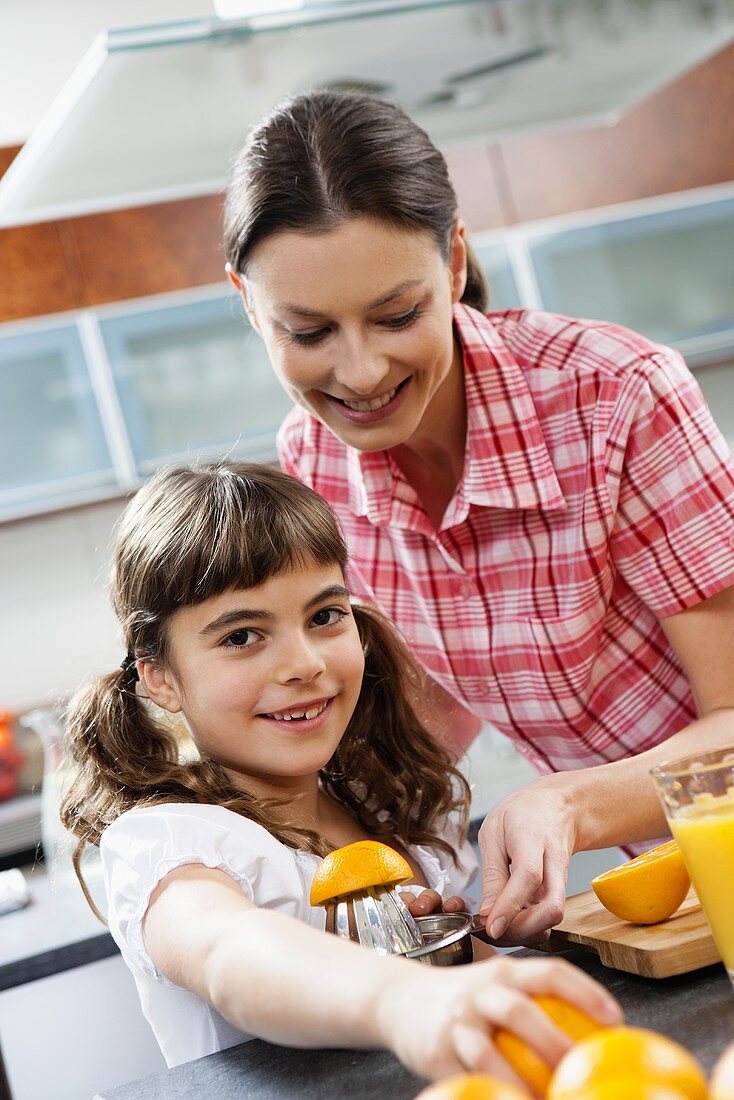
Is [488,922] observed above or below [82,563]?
below

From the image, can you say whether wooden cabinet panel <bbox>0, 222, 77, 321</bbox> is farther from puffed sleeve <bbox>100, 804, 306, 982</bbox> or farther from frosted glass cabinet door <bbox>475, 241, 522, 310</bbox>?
puffed sleeve <bbox>100, 804, 306, 982</bbox>

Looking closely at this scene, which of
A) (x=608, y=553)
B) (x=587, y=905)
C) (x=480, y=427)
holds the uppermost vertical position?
(x=480, y=427)

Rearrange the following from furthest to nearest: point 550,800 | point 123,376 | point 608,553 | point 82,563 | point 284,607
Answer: point 82,563
point 123,376
point 608,553
point 284,607
point 550,800

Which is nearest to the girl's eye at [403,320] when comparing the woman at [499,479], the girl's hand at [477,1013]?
the woman at [499,479]

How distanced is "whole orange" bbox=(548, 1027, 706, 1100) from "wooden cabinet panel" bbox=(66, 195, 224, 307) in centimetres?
269

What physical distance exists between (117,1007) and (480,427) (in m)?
0.95

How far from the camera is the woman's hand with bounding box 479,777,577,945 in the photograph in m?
0.93

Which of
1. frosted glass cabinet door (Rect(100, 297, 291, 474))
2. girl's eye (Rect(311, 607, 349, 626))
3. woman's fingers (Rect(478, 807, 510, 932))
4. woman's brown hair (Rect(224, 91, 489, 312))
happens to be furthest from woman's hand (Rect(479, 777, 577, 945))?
frosted glass cabinet door (Rect(100, 297, 291, 474))

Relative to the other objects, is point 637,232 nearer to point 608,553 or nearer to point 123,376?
point 123,376

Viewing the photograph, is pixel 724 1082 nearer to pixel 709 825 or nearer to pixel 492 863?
pixel 709 825

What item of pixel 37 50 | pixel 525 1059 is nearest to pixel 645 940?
pixel 525 1059

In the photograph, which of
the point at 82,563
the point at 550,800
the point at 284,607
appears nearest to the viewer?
the point at 550,800

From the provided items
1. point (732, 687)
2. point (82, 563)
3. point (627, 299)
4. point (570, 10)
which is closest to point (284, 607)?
point (732, 687)

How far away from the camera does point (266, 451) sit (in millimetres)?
3113
